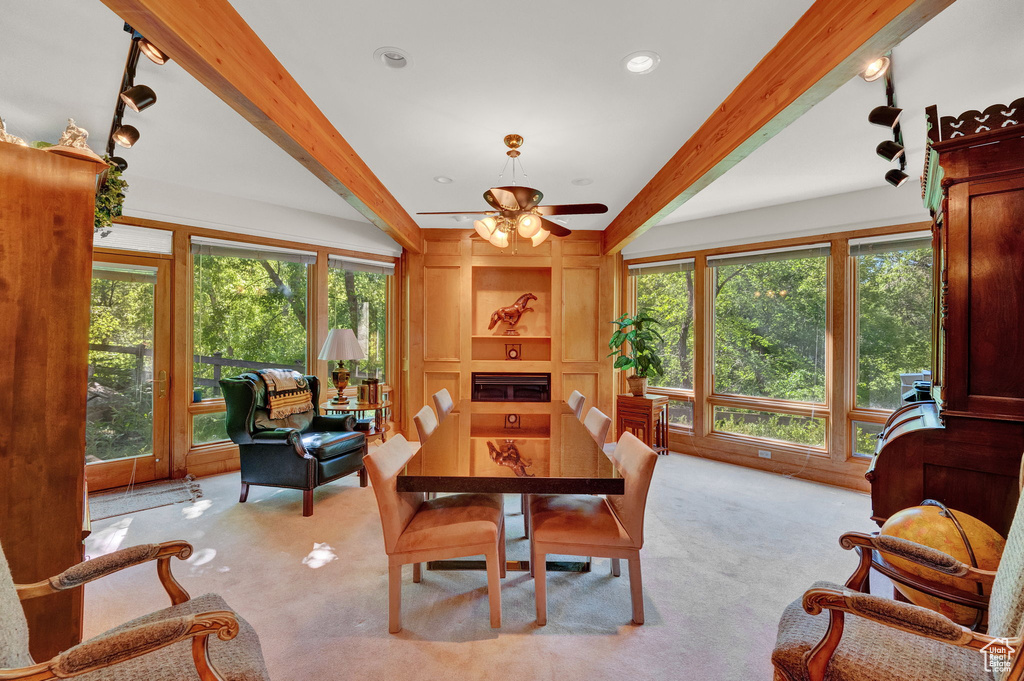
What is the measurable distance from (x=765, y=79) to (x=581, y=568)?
273cm

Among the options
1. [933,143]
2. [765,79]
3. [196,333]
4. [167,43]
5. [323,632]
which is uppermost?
[765,79]

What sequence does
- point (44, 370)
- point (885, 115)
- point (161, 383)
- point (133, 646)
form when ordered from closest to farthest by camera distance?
point (133, 646)
point (44, 370)
point (885, 115)
point (161, 383)

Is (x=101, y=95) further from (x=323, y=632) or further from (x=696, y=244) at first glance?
(x=696, y=244)

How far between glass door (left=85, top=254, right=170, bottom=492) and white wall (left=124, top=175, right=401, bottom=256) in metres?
0.49

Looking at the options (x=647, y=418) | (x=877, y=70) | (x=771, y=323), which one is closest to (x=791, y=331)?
(x=771, y=323)

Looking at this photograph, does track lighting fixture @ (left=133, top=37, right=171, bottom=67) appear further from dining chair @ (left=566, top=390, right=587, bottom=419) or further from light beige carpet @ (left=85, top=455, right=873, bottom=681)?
dining chair @ (left=566, top=390, right=587, bottom=419)

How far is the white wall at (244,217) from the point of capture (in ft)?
13.1

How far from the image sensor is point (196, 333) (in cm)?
436

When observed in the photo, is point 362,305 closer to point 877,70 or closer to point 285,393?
point 285,393

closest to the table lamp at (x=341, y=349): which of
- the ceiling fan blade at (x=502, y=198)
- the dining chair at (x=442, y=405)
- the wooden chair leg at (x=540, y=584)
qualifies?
the dining chair at (x=442, y=405)

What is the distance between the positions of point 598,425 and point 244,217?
13.4 feet

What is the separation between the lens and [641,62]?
217cm

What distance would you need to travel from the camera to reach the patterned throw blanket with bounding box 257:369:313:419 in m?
3.76

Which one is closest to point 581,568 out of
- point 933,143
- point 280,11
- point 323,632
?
point 323,632
